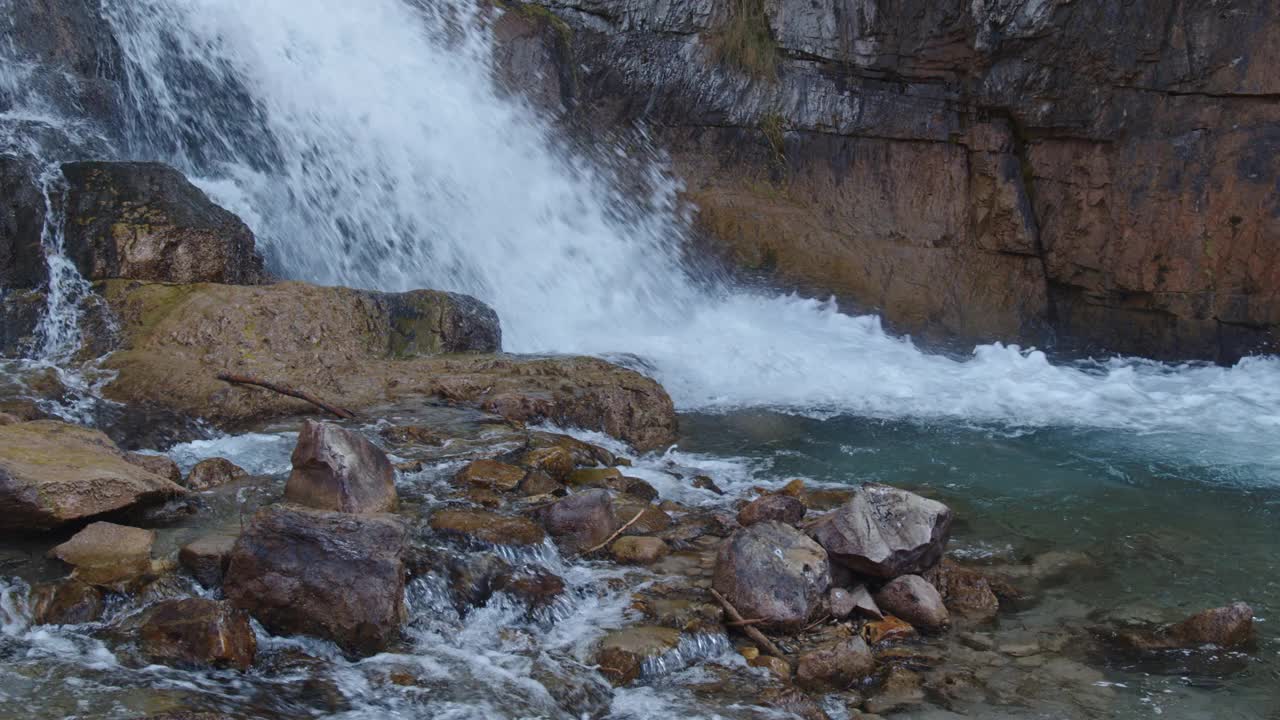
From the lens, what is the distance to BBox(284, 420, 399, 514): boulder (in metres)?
4.73

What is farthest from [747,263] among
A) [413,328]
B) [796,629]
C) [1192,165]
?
[796,629]

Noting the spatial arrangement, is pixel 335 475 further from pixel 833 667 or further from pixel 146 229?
pixel 146 229

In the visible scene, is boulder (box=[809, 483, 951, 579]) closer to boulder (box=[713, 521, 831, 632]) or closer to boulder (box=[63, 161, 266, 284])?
boulder (box=[713, 521, 831, 632])

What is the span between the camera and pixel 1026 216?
11508mm

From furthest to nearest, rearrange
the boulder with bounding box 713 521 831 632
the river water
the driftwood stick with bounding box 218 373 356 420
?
the driftwood stick with bounding box 218 373 356 420
the boulder with bounding box 713 521 831 632
the river water

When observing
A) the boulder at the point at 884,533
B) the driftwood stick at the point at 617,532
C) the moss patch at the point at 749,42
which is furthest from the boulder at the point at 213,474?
the moss patch at the point at 749,42

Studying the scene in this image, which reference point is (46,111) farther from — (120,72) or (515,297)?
(515,297)

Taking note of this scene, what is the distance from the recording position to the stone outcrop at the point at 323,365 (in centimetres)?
638

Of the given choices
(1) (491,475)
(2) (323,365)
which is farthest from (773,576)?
(2) (323,365)

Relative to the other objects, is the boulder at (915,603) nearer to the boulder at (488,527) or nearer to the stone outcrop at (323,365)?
the boulder at (488,527)

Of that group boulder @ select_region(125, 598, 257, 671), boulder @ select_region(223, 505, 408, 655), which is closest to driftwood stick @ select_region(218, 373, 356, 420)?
boulder @ select_region(223, 505, 408, 655)

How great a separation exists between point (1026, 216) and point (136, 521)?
9.46m

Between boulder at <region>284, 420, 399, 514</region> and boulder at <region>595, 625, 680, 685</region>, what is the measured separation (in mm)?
1300

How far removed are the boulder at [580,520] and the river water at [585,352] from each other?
19 cm
